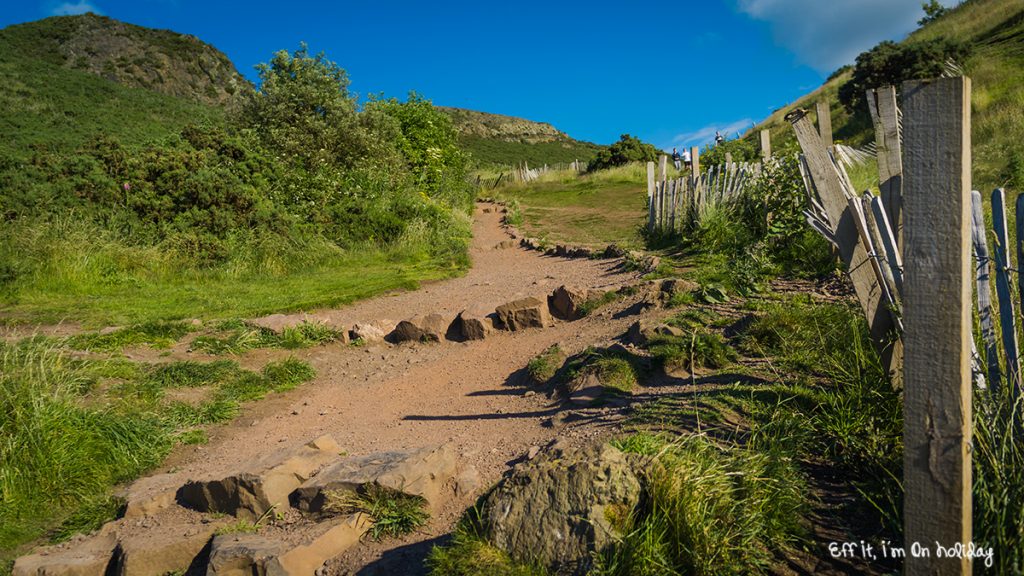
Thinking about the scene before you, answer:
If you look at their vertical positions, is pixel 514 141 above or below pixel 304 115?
above

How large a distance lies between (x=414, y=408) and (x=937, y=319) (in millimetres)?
4008

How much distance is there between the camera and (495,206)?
22703 millimetres

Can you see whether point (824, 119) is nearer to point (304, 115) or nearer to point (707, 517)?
point (707, 517)

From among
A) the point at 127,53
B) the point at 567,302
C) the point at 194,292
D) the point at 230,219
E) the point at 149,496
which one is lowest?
the point at 149,496

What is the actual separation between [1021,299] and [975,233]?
305 millimetres

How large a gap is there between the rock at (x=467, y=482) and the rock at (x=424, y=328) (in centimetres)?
350

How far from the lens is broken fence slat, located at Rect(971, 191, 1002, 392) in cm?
244

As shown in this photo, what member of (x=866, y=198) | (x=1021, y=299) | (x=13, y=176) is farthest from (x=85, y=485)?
→ (x=13, y=176)

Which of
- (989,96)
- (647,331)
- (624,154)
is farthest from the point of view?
(624,154)

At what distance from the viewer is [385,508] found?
313cm

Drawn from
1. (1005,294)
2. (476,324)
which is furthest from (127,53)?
(1005,294)

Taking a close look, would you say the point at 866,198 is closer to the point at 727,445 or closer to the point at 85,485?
the point at 727,445

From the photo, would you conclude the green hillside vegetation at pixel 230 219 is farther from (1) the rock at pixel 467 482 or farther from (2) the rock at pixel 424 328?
(1) the rock at pixel 467 482

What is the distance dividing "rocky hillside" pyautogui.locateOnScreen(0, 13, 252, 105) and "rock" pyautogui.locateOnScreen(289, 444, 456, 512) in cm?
5171
